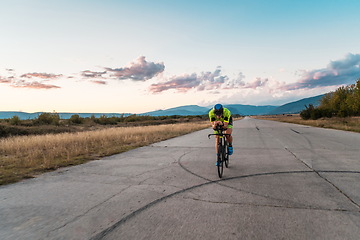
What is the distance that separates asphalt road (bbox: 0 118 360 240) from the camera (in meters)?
3.08

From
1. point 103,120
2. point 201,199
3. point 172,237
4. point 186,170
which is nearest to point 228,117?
point 186,170

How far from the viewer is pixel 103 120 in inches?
1815

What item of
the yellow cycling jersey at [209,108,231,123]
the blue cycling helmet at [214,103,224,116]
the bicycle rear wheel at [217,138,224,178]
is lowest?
the bicycle rear wheel at [217,138,224,178]

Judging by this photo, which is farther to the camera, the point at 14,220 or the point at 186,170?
the point at 186,170

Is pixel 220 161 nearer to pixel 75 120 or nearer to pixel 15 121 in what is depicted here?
pixel 15 121

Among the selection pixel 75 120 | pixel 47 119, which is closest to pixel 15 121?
pixel 47 119

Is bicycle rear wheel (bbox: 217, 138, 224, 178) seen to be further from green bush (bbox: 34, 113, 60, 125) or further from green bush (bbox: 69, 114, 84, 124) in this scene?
green bush (bbox: 69, 114, 84, 124)

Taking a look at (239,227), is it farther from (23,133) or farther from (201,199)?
(23,133)

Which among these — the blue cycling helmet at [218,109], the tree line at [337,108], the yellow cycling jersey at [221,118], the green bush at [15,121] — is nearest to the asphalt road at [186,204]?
the yellow cycling jersey at [221,118]

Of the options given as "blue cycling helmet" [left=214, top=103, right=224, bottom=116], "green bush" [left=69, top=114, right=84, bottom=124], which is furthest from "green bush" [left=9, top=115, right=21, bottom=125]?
"blue cycling helmet" [left=214, top=103, right=224, bottom=116]

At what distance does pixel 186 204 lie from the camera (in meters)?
4.05

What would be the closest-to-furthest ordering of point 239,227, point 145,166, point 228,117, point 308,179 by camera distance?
1. point 239,227
2. point 308,179
3. point 228,117
4. point 145,166

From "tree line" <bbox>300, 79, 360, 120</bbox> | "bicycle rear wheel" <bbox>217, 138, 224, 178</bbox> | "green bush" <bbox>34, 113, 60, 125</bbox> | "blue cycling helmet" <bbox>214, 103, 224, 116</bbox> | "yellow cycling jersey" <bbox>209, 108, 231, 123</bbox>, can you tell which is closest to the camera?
"bicycle rear wheel" <bbox>217, 138, 224, 178</bbox>

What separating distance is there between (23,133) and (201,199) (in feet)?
75.5
